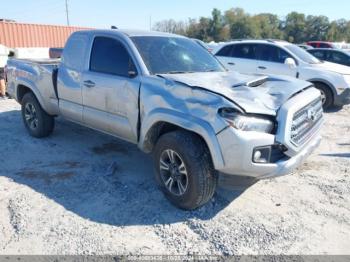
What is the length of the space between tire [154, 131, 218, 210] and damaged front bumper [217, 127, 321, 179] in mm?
218

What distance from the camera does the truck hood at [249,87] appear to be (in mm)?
3236

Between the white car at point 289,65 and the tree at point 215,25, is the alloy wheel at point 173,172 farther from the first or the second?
the tree at point 215,25

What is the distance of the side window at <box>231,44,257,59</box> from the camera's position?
962 cm

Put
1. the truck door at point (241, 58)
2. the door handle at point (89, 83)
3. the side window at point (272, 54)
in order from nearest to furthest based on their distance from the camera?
the door handle at point (89, 83) → the side window at point (272, 54) → the truck door at point (241, 58)

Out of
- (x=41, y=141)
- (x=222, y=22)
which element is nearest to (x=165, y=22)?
(x=222, y=22)

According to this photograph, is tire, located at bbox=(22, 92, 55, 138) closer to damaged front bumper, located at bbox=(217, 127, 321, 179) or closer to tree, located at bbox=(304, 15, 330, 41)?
damaged front bumper, located at bbox=(217, 127, 321, 179)

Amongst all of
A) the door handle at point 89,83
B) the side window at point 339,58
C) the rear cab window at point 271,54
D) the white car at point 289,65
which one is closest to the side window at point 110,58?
the door handle at point 89,83

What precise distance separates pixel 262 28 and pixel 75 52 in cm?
7629

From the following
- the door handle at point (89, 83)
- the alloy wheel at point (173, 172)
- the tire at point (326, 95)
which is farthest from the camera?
the tire at point (326, 95)

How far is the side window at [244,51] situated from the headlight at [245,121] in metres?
6.80

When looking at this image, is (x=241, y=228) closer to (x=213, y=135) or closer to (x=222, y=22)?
(x=213, y=135)

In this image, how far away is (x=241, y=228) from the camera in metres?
3.32

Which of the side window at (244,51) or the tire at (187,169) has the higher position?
the side window at (244,51)

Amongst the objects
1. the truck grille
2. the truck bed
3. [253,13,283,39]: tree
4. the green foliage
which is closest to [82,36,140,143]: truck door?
the truck bed
